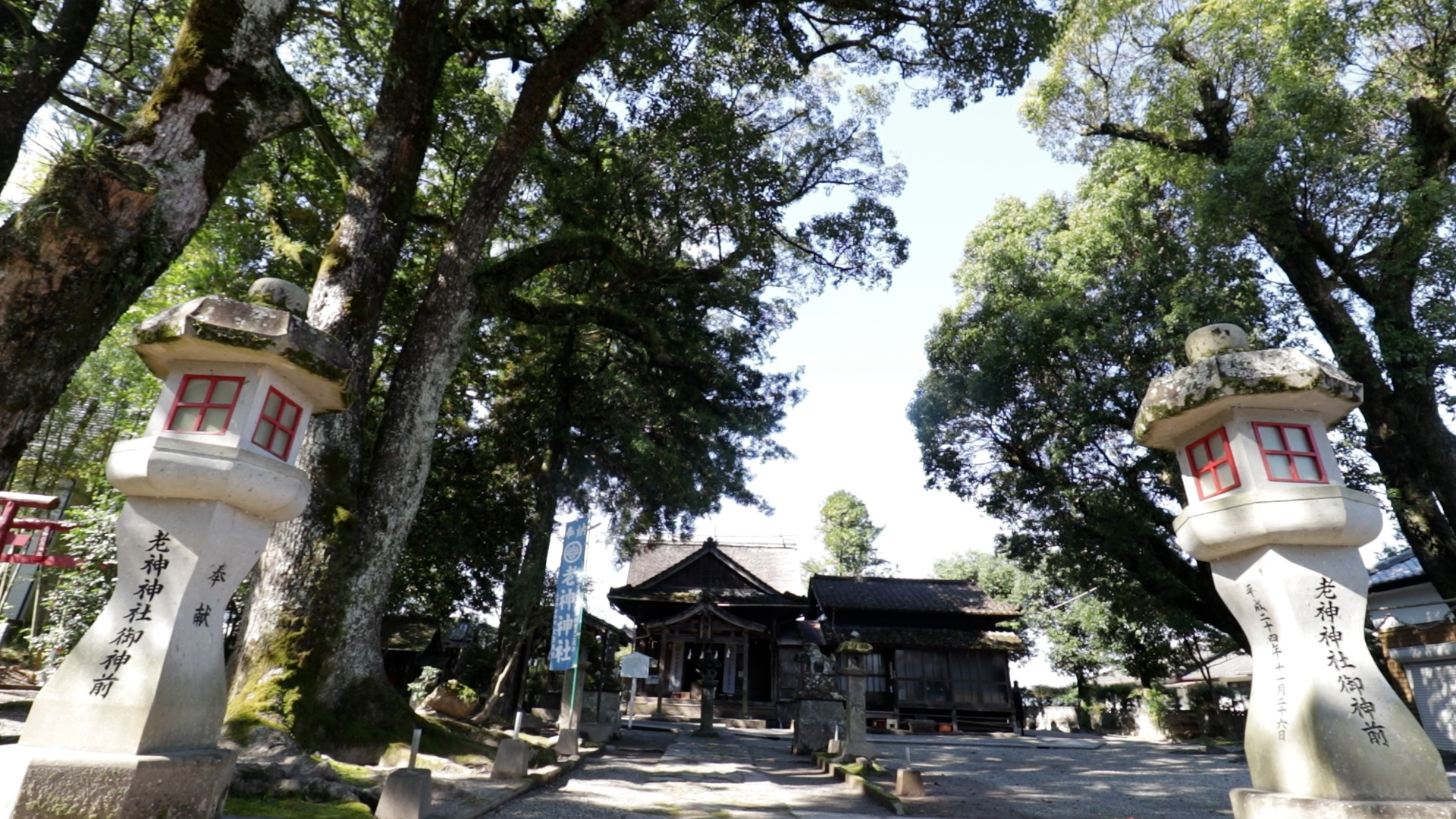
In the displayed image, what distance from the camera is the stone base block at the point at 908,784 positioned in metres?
8.12

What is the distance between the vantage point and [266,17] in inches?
234

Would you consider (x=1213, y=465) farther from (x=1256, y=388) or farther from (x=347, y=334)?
(x=347, y=334)

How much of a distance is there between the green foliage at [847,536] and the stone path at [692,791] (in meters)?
28.5

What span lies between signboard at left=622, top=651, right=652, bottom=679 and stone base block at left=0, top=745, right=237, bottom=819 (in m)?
13.4

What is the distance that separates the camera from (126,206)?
4707mm

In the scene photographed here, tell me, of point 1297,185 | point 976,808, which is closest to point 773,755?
point 976,808

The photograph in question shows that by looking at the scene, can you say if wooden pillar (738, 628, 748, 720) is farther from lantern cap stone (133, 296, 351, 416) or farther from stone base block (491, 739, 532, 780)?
lantern cap stone (133, 296, 351, 416)

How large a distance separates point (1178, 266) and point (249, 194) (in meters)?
16.6

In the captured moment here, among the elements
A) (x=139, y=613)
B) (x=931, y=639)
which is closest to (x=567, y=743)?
(x=139, y=613)

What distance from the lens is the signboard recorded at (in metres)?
16.2

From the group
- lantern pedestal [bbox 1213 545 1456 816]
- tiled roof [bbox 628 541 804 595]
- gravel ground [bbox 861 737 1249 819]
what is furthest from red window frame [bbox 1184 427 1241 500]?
tiled roof [bbox 628 541 804 595]

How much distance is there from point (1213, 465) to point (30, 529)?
50.6ft

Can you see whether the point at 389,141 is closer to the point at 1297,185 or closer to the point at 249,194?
the point at 249,194

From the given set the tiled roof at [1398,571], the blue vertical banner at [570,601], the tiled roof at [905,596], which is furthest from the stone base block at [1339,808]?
the tiled roof at [905,596]
